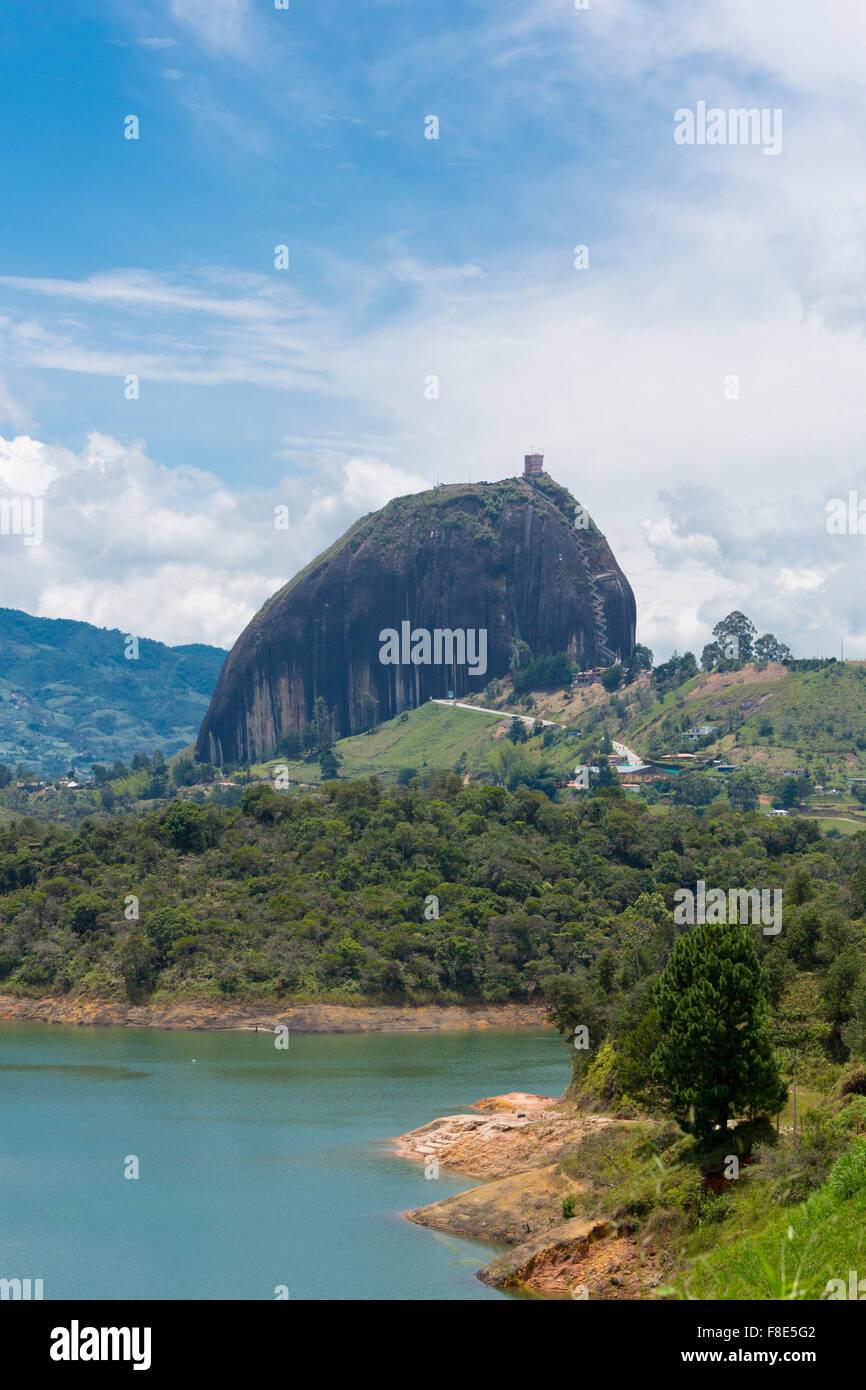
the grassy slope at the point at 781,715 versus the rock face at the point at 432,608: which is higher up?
the rock face at the point at 432,608

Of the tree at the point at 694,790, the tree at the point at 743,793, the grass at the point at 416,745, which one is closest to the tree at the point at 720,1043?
the tree at the point at 743,793

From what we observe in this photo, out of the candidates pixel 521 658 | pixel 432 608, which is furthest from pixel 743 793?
pixel 432 608

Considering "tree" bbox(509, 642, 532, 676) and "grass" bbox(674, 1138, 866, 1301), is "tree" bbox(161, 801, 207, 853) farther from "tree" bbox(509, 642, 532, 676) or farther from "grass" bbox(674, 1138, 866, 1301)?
"tree" bbox(509, 642, 532, 676)

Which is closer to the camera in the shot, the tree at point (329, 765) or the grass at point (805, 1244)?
the grass at point (805, 1244)

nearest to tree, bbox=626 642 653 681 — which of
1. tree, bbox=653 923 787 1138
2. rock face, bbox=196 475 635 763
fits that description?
rock face, bbox=196 475 635 763

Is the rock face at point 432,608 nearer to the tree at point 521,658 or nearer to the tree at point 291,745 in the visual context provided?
the tree at point 521,658
